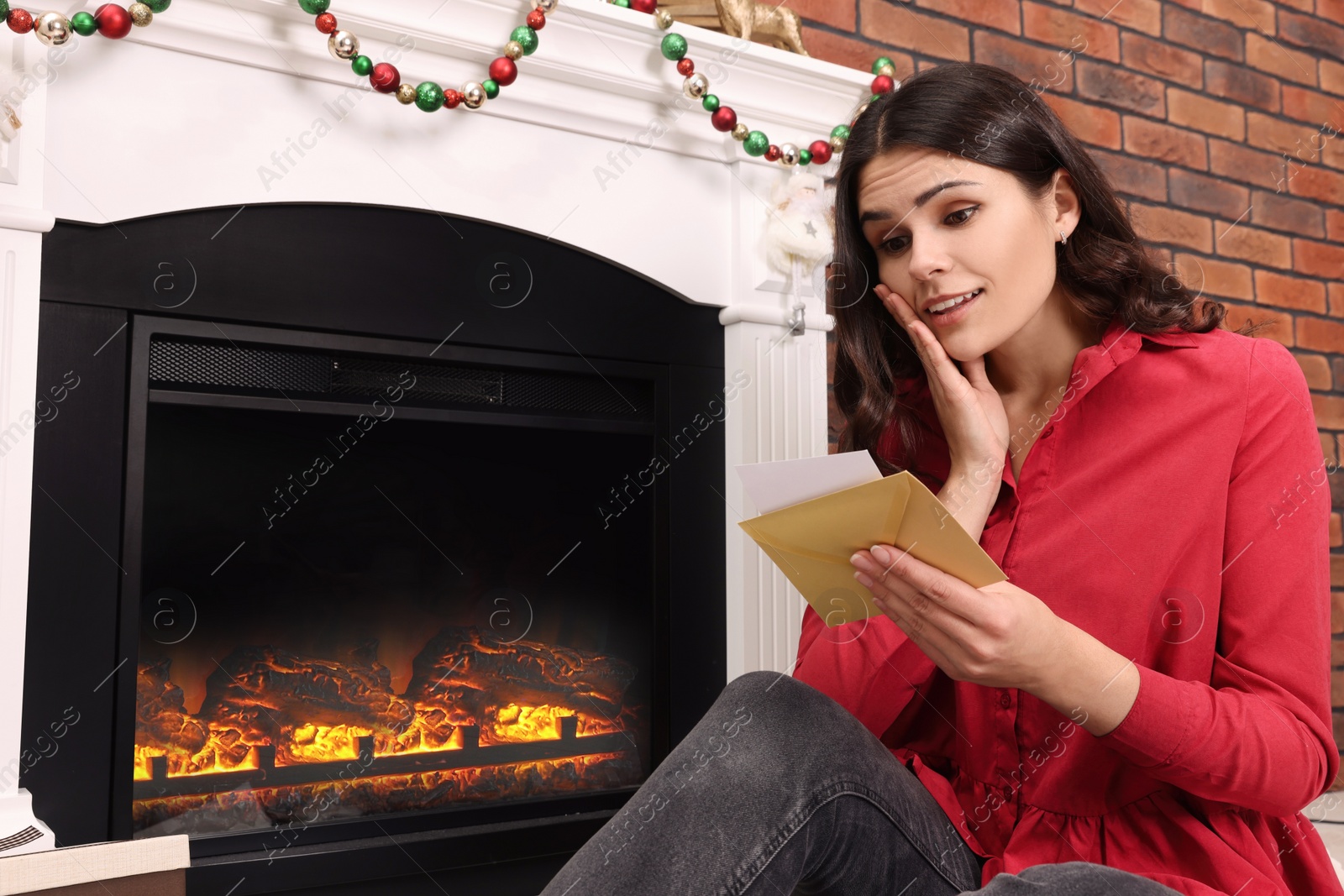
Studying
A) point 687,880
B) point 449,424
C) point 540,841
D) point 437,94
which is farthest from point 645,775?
point 437,94

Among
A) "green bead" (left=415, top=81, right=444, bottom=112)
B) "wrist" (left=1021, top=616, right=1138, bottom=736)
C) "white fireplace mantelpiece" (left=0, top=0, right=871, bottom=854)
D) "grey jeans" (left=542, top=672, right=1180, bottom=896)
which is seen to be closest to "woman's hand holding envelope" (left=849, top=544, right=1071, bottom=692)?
"wrist" (left=1021, top=616, right=1138, bottom=736)

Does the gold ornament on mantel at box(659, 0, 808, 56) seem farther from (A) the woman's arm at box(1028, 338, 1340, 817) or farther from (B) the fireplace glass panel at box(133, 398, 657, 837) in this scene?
(A) the woman's arm at box(1028, 338, 1340, 817)

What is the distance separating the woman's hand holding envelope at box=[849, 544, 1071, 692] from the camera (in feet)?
2.80

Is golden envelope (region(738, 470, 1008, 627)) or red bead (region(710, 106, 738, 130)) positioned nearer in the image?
golden envelope (region(738, 470, 1008, 627))

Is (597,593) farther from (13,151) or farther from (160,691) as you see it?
(13,151)

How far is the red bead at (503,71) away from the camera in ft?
4.76

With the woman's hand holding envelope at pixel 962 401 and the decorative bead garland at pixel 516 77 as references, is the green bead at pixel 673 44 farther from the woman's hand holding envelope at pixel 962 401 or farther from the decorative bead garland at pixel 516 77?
the woman's hand holding envelope at pixel 962 401

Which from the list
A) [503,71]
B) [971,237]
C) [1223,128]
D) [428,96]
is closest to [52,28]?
[428,96]

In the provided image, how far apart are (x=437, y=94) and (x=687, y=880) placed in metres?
1.09

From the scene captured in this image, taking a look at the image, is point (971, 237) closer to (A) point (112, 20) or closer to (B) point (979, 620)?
(B) point (979, 620)

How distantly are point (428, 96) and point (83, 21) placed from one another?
1.37ft

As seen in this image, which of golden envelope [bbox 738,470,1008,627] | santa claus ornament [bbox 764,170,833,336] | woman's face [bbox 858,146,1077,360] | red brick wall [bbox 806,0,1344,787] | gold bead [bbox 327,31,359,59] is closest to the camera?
golden envelope [bbox 738,470,1008,627]

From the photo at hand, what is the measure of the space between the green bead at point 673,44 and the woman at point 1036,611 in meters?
0.47

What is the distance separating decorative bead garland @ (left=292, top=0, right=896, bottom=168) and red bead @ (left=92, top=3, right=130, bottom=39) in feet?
0.17
